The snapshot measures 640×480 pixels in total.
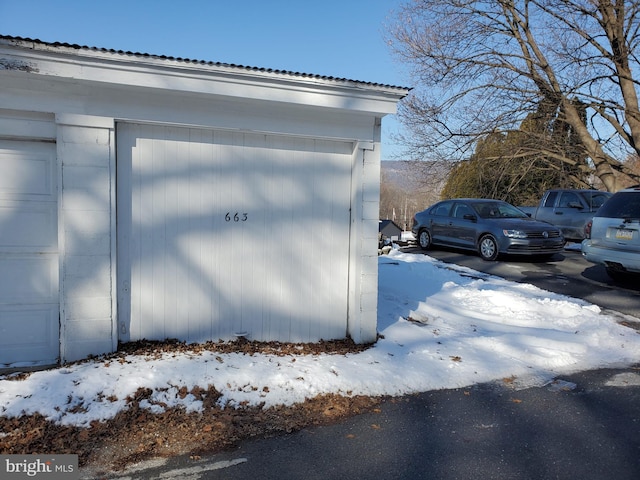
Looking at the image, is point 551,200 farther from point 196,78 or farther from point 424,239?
point 196,78

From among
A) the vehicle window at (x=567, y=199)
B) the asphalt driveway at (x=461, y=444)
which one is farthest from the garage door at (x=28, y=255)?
the vehicle window at (x=567, y=199)

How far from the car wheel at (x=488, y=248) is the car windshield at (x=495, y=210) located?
2.36ft

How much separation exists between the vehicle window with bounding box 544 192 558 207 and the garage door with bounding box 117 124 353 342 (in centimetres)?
1185

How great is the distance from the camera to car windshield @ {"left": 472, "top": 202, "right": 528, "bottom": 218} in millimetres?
12026

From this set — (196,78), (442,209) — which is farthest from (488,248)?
(196,78)

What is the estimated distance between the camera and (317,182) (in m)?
5.30

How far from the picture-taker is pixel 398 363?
4.80 m

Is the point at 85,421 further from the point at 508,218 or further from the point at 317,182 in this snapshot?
the point at 508,218

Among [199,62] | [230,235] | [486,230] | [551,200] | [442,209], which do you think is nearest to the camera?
[199,62]

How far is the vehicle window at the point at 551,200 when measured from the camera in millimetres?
14883

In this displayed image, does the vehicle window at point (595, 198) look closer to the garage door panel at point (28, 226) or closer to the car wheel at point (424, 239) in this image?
the car wheel at point (424, 239)

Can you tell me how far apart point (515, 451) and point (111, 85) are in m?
4.50

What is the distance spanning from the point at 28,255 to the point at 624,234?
8.68 metres

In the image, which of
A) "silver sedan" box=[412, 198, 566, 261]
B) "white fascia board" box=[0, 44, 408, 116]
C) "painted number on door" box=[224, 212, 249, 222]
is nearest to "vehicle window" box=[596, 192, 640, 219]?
"silver sedan" box=[412, 198, 566, 261]
